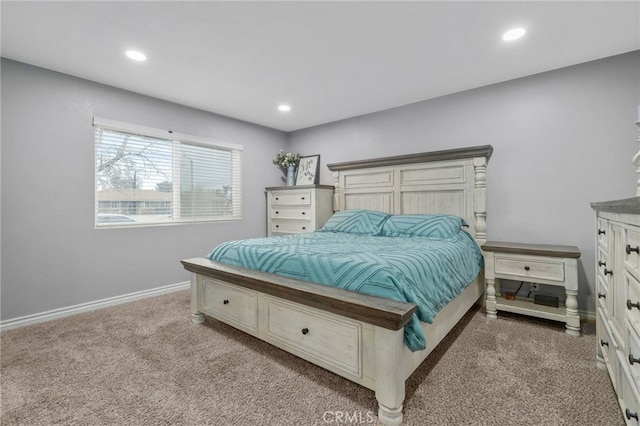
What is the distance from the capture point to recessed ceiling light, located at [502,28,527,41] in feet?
6.70

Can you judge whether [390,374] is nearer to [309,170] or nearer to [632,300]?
[632,300]

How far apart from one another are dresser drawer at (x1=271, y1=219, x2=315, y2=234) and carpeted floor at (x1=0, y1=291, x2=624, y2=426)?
75.8 inches

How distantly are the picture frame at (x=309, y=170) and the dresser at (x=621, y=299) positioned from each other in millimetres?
3271

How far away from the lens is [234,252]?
7.57ft

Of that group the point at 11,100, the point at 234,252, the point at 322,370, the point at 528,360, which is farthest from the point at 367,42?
the point at 11,100

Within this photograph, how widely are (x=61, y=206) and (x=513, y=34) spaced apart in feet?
13.3

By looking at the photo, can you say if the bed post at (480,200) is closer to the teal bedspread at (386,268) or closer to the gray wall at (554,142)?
the gray wall at (554,142)

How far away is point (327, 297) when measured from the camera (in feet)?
4.93

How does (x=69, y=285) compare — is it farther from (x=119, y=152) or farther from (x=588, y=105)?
(x=588, y=105)

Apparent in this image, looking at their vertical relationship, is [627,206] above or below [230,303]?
above

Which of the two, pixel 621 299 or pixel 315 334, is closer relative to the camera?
pixel 621 299

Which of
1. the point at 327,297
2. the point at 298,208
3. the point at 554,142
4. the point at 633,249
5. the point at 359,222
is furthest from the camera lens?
the point at 298,208

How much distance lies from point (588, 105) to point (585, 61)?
0.38 meters

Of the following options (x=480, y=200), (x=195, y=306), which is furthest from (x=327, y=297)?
(x=480, y=200)
